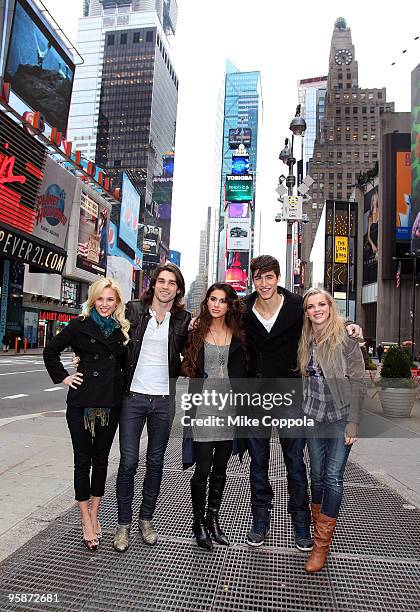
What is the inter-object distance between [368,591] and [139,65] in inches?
7821

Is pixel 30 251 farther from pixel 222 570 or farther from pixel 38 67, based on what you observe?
pixel 222 570

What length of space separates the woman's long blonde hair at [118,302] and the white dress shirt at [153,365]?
0.19m

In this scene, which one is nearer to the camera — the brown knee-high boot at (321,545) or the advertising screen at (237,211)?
the brown knee-high boot at (321,545)

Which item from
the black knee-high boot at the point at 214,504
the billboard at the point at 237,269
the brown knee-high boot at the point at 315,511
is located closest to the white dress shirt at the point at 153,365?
the black knee-high boot at the point at 214,504

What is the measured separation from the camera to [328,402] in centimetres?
341

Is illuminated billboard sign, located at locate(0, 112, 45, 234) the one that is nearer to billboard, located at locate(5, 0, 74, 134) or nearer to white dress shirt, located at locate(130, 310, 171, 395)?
billboard, located at locate(5, 0, 74, 134)

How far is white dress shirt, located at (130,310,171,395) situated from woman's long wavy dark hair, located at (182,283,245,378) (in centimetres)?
18

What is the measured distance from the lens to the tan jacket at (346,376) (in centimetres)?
337

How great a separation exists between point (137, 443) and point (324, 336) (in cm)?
174

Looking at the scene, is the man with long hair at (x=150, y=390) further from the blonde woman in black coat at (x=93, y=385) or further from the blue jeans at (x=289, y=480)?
the blue jeans at (x=289, y=480)

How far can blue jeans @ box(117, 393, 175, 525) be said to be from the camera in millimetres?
3541

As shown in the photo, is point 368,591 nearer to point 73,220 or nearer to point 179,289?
point 179,289

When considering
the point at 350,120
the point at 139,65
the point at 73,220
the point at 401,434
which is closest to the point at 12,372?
the point at 401,434

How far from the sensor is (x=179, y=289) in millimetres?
3873
